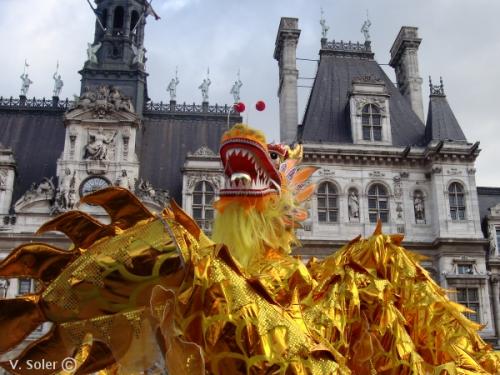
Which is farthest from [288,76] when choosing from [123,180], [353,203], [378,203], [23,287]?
[23,287]

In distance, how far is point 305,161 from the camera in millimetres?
26156

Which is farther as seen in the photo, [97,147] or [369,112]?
[369,112]

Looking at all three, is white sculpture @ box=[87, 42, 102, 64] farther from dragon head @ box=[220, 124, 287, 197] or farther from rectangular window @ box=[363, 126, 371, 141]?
dragon head @ box=[220, 124, 287, 197]

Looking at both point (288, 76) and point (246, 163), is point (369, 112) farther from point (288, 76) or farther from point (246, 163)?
point (246, 163)

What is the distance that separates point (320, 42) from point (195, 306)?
99.2ft

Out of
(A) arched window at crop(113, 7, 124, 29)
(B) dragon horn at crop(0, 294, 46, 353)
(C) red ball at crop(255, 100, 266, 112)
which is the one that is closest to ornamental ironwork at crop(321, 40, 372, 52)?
(A) arched window at crop(113, 7, 124, 29)

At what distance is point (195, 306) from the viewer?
16.9 feet

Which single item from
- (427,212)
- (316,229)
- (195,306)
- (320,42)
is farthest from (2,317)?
(320,42)

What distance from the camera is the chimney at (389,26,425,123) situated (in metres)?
32.6

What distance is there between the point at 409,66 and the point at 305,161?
11.1m

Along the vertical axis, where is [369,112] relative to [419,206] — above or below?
above

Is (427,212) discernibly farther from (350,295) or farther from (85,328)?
(85,328)

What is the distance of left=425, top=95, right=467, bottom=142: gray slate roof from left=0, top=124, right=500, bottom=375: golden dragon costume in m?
21.5

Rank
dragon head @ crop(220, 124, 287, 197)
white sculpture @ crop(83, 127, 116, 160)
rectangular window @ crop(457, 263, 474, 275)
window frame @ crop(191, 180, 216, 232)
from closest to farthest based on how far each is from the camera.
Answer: dragon head @ crop(220, 124, 287, 197) → rectangular window @ crop(457, 263, 474, 275) → window frame @ crop(191, 180, 216, 232) → white sculpture @ crop(83, 127, 116, 160)
